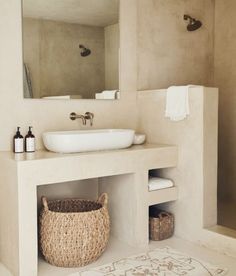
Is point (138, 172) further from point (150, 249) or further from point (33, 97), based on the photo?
point (33, 97)

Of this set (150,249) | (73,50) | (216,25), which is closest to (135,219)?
(150,249)

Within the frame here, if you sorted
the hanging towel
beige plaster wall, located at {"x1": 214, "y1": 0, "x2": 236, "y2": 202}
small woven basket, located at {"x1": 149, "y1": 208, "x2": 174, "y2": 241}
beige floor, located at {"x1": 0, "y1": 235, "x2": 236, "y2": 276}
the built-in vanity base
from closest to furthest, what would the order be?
the built-in vanity base, beige floor, located at {"x1": 0, "y1": 235, "x2": 236, "y2": 276}, the hanging towel, small woven basket, located at {"x1": 149, "y1": 208, "x2": 174, "y2": 241}, beige plaster wall, located at {"x1": 214, "y1": 0, "x2": 236, "y2": 202}

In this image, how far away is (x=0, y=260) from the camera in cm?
267

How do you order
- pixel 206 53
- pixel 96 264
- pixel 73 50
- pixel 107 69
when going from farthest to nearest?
pixel 206 53
pixel 107 69
pixel 73 50
pixel 96 264

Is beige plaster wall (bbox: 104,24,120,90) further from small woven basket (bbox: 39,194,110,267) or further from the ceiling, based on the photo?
small woven basket (bbox: 39,194,110,267)

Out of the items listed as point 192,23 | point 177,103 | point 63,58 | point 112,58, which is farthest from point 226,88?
point 63,58

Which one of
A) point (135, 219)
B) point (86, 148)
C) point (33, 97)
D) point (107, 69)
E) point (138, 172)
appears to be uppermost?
point (107, 69)

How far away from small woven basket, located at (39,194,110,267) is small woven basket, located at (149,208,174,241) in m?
0.55

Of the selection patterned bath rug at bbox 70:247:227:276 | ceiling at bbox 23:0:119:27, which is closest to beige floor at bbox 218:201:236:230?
patterned bath rug at bbox 70:247:227:276

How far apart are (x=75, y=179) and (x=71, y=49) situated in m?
1.19

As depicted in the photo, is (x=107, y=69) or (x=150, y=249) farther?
(x=107, y=69)

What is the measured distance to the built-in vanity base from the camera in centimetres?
232

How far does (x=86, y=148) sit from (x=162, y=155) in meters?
0.68

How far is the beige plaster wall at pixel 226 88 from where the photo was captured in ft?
13.1
